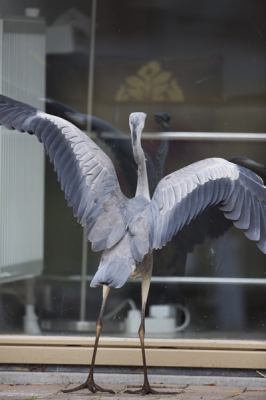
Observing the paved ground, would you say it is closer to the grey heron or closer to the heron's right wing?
→ the grey heron

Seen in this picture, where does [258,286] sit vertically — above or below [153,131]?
below

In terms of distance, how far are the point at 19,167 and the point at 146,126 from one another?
1.13 meters

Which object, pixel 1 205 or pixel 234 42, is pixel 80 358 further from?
pixel 234 42

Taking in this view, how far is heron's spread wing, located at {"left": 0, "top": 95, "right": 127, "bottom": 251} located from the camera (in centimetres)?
331

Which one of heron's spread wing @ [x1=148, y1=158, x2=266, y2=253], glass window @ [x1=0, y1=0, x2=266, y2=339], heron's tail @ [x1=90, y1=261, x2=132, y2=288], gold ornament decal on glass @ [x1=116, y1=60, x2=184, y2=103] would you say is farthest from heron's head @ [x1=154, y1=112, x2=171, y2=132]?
heron's tail @ [x1=90, y1=261, x2=132, y2=288]

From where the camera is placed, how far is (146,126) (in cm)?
434

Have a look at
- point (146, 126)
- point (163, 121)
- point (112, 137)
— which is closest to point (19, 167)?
point (112, 137)

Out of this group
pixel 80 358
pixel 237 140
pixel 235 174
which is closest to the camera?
pixel 235 174

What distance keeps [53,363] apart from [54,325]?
0.36 m

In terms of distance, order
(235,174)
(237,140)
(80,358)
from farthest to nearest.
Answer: (237,140), (80,358), (235,174)

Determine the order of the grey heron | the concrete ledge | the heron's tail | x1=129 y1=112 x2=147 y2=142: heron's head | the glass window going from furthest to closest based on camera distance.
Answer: the glass window < the concrete ledge < x1=129 y1=112 x2=147 y2=142: heron's head < the grey heron < the heron's tail

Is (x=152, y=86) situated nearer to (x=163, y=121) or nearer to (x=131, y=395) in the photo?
(x=163, y=121)

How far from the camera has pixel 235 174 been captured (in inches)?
130

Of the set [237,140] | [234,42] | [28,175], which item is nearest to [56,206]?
[28,175]
